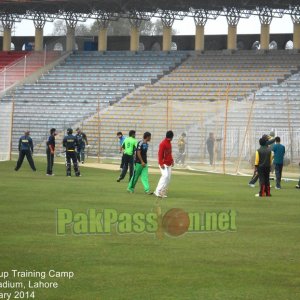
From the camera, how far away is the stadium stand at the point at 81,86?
63.3 m

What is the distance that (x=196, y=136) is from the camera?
163 feet

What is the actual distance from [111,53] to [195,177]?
38806mm

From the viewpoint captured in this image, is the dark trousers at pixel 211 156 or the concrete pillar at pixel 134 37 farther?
the concrete pillar at pixel 134 37

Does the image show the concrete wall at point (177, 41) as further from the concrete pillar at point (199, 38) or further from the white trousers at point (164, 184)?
the white trousers at point (164, 184)

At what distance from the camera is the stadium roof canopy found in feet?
224

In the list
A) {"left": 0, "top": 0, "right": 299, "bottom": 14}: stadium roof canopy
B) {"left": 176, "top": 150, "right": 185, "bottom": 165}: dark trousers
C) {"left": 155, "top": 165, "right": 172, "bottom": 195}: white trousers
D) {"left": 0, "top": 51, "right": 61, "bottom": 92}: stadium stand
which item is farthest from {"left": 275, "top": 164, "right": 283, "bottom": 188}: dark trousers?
{"left": 0, "top": 51, "right": 61, "bottom": 92}: stadium stand

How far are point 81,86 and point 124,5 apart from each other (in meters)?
6.39

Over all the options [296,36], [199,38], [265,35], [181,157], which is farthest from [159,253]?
[199,38]

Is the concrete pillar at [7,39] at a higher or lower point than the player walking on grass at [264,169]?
higher

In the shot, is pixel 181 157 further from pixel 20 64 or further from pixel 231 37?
pixel 20 64

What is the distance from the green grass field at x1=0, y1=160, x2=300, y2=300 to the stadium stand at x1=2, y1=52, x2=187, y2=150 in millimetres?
37290

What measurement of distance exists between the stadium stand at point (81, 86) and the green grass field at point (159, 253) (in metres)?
37.3

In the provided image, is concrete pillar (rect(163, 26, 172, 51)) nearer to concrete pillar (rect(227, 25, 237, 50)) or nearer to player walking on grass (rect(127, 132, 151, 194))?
concrete pillar (rect(227, 25, 237, 50))

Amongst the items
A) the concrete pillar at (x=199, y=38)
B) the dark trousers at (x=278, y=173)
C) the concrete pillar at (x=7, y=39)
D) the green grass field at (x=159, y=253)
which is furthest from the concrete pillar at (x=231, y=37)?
the green grass field at (x=159, y=253)
